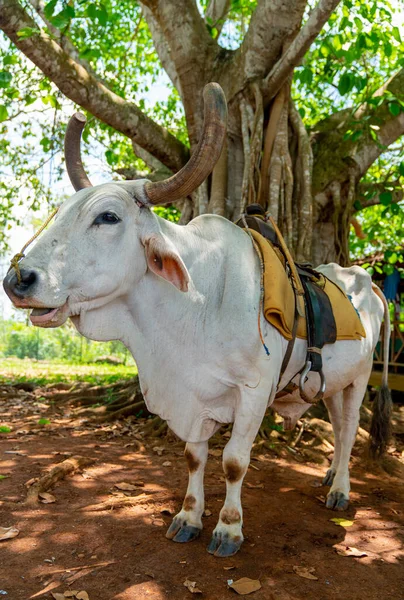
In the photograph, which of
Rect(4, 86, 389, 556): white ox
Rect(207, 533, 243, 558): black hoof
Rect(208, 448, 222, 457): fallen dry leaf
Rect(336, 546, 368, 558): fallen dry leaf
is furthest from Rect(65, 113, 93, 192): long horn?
Rect(208, 448, 222, 457): fallen dry leaf

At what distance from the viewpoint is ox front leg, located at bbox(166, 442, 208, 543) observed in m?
2.96

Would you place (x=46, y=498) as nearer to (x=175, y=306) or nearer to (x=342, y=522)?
(x=175, y=306)

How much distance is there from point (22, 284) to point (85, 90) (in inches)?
134

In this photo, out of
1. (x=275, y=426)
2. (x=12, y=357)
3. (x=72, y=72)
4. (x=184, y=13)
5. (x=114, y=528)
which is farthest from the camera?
(x=12, y=357)

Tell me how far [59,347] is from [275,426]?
15.2 m

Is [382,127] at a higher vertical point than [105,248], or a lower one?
higher

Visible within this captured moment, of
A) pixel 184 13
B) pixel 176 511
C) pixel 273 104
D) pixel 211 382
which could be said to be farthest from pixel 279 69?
pixel 176 511

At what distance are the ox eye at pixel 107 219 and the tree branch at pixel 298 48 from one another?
3.11 metres

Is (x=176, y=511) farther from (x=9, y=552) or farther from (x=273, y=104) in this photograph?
(x=273, y=104)

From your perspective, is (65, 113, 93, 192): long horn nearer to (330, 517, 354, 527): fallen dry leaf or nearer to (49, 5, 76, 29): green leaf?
(49, 5, 76, 29): green leaf

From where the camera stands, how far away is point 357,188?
645 centimetres

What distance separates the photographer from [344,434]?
3934 mm

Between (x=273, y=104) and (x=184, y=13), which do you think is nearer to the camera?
(x=273, y=104)

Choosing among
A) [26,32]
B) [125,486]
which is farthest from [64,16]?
[125,486]
